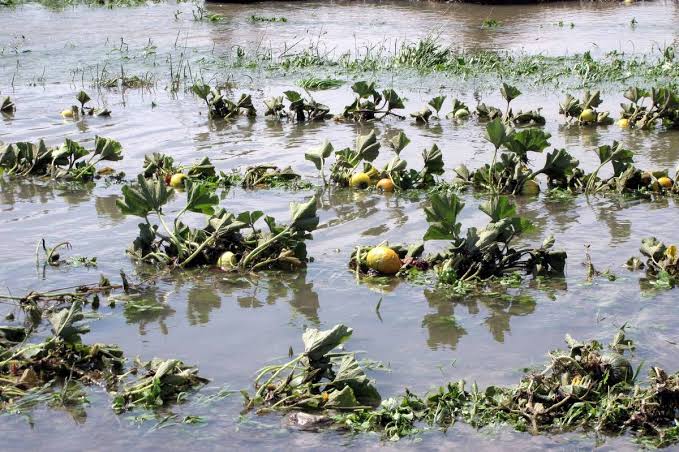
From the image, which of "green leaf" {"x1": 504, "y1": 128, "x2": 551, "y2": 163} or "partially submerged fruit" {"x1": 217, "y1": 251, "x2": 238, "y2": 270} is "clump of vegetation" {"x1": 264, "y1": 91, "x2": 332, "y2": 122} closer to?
"green leaf" {"x1": 504, "y1": 128, "x2": 551, "y2": 163}

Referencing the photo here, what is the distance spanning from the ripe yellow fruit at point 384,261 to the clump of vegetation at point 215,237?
1.29 feet

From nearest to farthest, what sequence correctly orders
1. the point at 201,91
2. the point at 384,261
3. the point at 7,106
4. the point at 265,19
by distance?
1. the point at 384,261
2. the point at 201,91
3. the point at 7,106
4. the point at 265,19

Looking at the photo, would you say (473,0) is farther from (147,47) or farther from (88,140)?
(88,140)

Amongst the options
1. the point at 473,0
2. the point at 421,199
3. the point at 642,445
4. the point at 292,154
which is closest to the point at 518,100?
the point at 292,154

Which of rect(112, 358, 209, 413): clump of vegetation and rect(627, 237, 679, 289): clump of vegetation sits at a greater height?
rect(627, 237, 679, 289): clump of vegetation

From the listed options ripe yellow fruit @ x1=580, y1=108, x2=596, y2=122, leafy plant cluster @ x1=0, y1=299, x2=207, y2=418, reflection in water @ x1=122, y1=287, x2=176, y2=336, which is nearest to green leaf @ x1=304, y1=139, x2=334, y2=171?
reflection in water @ x1=122, y1=287, x2=176, y2=336

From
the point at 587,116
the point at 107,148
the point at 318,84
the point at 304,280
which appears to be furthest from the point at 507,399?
the point at 318,84

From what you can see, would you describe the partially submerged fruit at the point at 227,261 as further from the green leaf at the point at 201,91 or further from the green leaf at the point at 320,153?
the green leaf at the point at 201,91

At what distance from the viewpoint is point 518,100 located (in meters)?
11.3

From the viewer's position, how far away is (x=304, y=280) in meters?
5.71

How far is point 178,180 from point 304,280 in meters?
2.51

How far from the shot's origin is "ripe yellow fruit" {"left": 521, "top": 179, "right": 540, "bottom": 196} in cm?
754

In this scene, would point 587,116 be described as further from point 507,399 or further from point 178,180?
point 507,399

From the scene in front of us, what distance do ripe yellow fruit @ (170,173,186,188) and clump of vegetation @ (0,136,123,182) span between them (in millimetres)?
538
